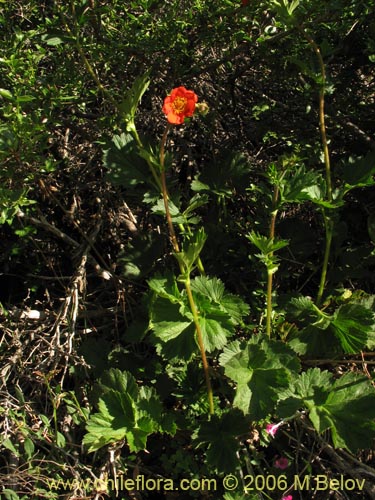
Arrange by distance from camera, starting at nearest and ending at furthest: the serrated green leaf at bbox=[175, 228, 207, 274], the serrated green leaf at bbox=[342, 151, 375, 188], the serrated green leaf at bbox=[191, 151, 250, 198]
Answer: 1. the serrated green leaf at bbox=[175, 228, 207, 274]
2. the serrated green leaf at bbox=[342, 151, 375, 188]
3. the serrated green leaf at bbox=[191, 151, 250, 198]

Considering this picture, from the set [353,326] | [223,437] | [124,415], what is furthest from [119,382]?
[353,326]

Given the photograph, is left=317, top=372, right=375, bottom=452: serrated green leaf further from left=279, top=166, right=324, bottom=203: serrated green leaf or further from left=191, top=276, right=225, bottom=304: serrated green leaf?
left=279, top=166, right=324, bottom=203: serrated green leaf

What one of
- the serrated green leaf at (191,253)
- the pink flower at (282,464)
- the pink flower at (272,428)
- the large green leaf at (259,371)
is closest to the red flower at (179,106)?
the serrated green leaf at (191,253)

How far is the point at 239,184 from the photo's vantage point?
6.67ft

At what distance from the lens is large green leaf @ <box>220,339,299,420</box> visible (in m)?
1.57

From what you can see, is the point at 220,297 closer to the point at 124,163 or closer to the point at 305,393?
the point at 305,393

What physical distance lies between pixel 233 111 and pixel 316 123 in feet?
1.13

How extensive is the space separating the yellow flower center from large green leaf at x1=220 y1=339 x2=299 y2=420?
2.21 ft

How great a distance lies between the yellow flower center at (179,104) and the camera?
5.10 ft

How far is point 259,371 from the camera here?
5.36 ft

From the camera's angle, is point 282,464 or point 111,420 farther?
point 282,464

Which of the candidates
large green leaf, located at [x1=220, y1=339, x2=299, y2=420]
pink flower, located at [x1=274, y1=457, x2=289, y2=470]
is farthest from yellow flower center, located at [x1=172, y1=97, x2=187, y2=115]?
pink flower, located at [x1=274, y1=457, x2=289, y2=470]

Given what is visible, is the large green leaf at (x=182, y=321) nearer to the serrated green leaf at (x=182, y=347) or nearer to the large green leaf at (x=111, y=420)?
the serrated green leaf at (x=182, y=347)

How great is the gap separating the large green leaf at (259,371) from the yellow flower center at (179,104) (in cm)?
67
